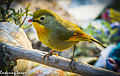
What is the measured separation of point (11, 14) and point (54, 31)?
0.25 metres

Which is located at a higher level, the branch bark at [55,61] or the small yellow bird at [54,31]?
the small yellow bird at [54,31]

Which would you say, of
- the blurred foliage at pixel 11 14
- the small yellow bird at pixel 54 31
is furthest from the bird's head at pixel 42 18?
the blurred foliage at pixel 11 14

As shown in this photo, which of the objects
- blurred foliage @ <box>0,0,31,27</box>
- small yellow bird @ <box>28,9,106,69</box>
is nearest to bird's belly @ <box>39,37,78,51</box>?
small yellow bird @ <box>28,9,106,69</box>

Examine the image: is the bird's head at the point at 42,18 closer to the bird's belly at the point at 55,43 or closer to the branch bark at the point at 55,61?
the bird's belly at the point at 55,43

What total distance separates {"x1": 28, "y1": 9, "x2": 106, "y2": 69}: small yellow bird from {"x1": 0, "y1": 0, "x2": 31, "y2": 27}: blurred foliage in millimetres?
129

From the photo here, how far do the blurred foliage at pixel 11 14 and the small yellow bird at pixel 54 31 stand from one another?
129 mm

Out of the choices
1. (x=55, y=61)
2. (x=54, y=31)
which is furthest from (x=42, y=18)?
(x=55, y=61)

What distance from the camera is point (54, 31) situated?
694mm

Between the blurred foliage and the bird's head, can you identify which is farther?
the blurred foliage

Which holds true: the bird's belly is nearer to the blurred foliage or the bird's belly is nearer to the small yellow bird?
the small yellow bird

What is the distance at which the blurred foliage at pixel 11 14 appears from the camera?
0.77m

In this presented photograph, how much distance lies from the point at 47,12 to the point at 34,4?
0.22 m

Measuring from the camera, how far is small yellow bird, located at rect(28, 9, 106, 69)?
0.65 m

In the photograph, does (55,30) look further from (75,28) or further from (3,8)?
(3,8)
